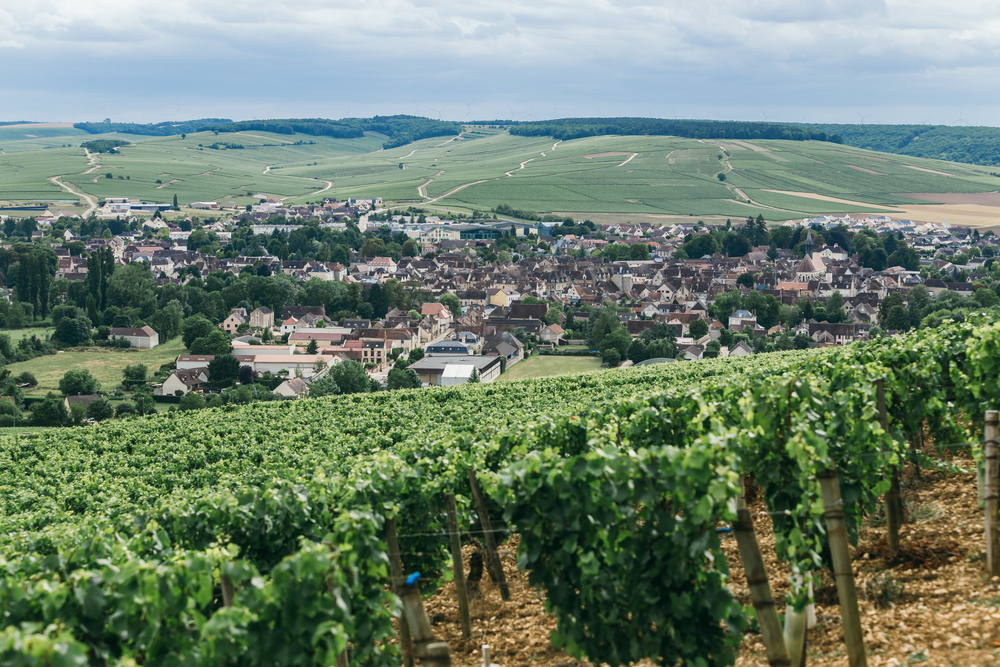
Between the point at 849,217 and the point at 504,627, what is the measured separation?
176m

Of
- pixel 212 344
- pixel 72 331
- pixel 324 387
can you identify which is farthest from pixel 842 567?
pixel 72 331

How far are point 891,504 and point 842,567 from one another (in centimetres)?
261

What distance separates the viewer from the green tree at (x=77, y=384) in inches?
2360

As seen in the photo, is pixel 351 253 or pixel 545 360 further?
pixel 351 253

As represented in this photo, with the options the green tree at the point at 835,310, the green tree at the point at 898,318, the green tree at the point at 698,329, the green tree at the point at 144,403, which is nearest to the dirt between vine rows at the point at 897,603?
the green tree at the point at 144,403

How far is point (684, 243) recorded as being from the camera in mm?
146875

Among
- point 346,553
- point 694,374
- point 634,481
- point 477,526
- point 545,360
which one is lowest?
point 545,360

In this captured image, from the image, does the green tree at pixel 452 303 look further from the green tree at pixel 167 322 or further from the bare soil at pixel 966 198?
the bare soil at pixel 966 198

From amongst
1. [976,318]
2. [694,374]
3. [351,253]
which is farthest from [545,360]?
[351,253]

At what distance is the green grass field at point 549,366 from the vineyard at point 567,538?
5463 cm

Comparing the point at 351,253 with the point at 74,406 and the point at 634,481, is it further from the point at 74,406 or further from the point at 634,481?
the point at 634,481

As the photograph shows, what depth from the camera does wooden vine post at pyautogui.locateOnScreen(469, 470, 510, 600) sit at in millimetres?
9820

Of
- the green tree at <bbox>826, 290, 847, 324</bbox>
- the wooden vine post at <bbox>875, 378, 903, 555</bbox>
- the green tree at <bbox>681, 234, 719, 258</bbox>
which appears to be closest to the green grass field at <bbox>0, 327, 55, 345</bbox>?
the green tree at <bbox>826, 290, 847, 324</bbox>

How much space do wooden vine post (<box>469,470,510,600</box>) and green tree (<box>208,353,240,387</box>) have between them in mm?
60146
